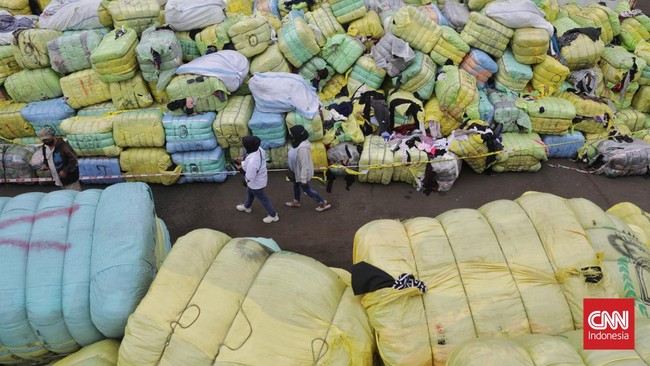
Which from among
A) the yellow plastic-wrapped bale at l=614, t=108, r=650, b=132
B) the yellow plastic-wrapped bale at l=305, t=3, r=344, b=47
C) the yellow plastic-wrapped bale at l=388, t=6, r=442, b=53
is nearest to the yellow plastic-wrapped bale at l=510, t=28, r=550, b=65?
the yellow plastic-wrapped bale at l=388, t=6, r=442, b=53

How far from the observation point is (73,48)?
678 cm

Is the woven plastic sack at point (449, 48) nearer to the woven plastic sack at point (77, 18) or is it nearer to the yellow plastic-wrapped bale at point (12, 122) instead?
the woven plastic sack at point (77, 18)

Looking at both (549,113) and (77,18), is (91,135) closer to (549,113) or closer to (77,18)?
(77,18)

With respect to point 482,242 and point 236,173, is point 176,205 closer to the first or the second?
point 236,173

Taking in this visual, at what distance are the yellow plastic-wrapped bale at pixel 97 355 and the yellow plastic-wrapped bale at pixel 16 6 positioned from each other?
8.27 meters

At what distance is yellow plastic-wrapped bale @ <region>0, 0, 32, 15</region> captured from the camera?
8.82m

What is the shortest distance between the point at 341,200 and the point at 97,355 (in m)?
3.81

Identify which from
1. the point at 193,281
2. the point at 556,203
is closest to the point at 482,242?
the point at 556,203

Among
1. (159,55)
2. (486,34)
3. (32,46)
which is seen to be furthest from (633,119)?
(32,46)

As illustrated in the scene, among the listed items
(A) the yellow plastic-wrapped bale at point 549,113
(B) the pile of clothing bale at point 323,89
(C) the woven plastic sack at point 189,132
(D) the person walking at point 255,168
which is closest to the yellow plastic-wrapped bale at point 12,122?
(B) the pile of clothing bale at point 323,89

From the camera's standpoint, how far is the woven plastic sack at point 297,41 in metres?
6.87

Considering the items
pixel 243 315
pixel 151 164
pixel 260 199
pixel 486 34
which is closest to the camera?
pixel 243 315

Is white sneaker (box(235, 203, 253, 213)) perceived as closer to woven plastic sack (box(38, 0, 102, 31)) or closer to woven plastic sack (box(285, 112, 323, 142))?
woven plastic sack (box(285, 112, 323, 142))

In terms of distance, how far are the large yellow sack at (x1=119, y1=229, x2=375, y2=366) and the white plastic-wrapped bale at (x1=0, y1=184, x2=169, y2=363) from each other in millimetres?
243
